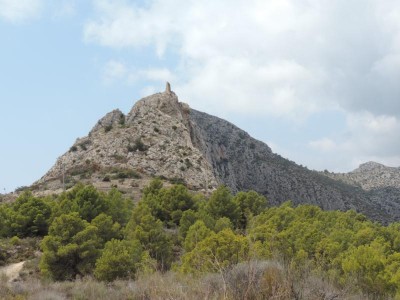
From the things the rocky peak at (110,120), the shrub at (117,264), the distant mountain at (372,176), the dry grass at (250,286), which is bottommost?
the shrub at (117,264)

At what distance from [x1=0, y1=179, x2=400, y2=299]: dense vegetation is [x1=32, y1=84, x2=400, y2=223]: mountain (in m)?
15.9

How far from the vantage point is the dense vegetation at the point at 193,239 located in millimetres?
14166

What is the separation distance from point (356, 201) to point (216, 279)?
287 ft

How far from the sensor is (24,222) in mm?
34188

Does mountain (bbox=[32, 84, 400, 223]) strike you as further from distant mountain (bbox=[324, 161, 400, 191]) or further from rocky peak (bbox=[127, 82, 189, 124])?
distant mountain (bbox=[324, 161, 400, 191])

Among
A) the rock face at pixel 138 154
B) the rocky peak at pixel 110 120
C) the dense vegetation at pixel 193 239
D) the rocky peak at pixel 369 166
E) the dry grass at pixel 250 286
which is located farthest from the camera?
the rocky peak at pixel 369 166

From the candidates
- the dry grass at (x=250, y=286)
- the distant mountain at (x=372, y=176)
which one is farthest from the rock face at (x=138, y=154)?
the distant mountain at (x=372, y=176)

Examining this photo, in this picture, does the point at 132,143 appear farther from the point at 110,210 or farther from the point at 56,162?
the point at 110,210

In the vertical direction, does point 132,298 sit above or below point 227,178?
below

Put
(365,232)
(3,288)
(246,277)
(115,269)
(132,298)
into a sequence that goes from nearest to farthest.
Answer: (246,277)
(132,298)
(3,288)
(115,269)
(365,232)

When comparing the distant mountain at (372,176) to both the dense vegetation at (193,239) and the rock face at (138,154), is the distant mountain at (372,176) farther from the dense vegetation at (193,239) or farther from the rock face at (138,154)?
the dense vegetation at (193,239)

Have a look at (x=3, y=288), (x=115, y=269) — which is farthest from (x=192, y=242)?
(x=3, y=288)

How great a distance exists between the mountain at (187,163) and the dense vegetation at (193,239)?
15.9m

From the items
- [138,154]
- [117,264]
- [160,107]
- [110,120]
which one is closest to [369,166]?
[160,107]
